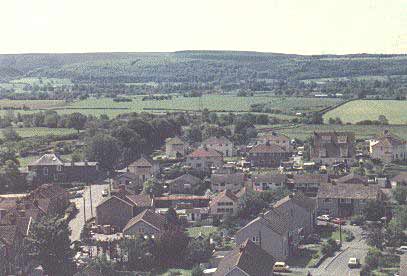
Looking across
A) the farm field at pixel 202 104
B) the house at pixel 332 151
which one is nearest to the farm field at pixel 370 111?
the farm field at pixel 202 104

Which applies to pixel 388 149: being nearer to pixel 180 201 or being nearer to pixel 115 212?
pixel 180 201

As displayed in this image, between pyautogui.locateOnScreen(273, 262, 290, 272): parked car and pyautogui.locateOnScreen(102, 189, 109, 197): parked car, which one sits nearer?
pyautogui.locateOnScreen(273, 262, 290, 272): parked car

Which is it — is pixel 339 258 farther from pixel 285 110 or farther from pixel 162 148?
pixel 285 110

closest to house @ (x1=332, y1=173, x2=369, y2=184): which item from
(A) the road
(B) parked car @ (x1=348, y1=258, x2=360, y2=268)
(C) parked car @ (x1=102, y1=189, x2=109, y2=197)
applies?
(A) the road

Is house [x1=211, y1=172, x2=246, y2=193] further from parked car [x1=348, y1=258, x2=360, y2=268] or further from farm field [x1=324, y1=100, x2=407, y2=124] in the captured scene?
farm field [x1=324, y1=100, x2=407, y2=124]

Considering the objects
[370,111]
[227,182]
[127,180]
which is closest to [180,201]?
[227,182]

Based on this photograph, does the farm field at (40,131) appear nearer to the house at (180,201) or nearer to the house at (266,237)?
the house at (180,201)

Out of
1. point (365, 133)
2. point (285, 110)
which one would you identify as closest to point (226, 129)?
point (365, 133)
